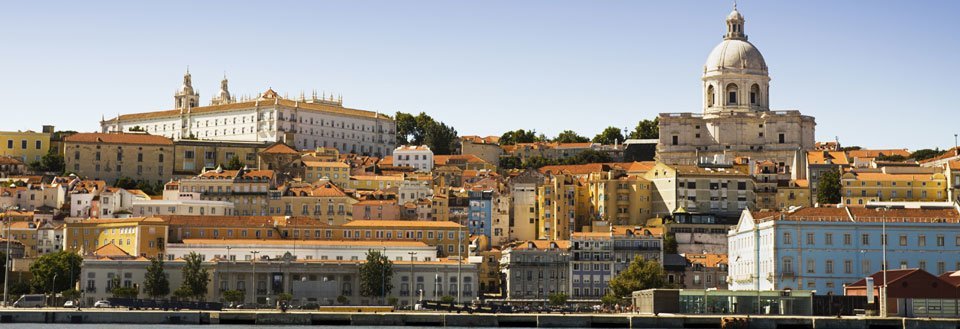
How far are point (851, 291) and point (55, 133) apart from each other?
315 feet

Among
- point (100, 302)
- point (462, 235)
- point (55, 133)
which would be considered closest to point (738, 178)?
point (462, 235)

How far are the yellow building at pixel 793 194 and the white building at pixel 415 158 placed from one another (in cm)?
3662

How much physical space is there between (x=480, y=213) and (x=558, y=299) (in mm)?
27399

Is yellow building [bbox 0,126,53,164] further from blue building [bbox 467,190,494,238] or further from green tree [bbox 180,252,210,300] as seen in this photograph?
green tree [bbox 180,252,210,300]

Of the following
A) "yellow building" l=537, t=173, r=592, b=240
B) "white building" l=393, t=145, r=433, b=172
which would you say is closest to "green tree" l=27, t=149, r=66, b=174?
"white building" l=393, t=145, r=433, b=172

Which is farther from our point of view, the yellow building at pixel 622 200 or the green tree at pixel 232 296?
the yellow building at pixel 622 200

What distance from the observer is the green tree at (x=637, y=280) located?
99688mm

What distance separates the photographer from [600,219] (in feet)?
417

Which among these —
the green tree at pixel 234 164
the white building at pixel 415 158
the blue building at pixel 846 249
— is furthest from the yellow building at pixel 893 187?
the green tree at pixel 234 164

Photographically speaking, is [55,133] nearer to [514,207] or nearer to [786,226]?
[514,207]

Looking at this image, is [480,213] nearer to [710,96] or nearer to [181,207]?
[181,207]

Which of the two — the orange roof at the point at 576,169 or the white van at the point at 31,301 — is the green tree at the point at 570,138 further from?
the white van at the point at 31,301

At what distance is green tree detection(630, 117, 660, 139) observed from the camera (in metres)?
173

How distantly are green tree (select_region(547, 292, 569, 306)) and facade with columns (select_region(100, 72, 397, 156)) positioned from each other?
66.8 meters
